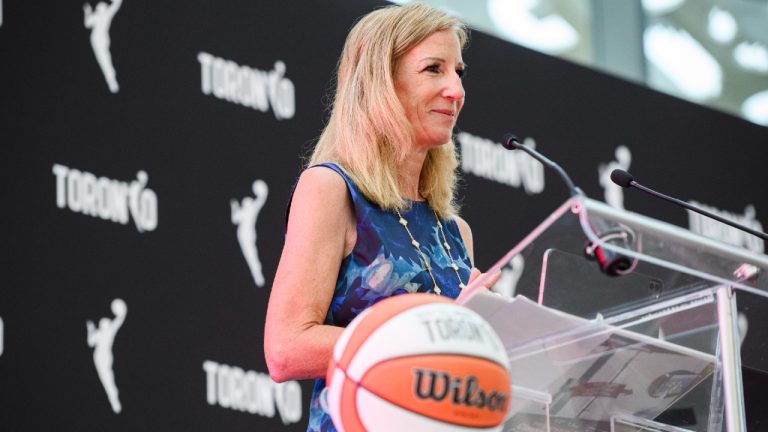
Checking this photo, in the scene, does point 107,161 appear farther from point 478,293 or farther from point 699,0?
point 699,0

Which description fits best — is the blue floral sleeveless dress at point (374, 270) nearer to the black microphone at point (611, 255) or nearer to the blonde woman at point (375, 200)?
the blonde woman at point (375, 200)

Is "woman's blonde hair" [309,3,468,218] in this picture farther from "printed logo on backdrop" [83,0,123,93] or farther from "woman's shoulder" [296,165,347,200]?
"printed logo on backdrop" [83,0,123,93]

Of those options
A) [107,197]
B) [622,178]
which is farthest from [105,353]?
[622,178]

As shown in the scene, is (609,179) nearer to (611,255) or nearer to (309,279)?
(309,279)

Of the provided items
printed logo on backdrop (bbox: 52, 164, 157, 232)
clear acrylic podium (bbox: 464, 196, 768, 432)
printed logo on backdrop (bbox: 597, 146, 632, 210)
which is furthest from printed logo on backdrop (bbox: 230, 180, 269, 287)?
clear acrylic podium (bbox: 464, 196, 768, 432)

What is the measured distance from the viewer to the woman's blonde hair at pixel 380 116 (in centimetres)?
246

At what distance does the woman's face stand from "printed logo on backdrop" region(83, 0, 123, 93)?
4.91 ft

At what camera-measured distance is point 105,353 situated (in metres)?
3.56

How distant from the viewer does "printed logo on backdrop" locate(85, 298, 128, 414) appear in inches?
139

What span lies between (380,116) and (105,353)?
4.86 feet

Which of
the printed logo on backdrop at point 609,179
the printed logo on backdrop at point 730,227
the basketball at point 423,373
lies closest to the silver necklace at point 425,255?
the basketball at point 423,373

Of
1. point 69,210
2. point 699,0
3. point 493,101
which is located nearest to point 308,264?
point 69,210

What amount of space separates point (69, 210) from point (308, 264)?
5.31ft

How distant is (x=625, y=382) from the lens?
6.47 feet
